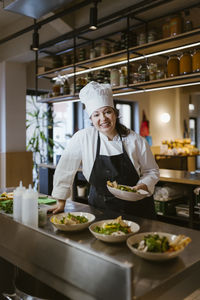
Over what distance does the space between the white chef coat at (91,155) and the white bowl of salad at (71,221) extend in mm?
368

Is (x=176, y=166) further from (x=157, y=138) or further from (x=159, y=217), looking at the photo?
(x=159, y=217)

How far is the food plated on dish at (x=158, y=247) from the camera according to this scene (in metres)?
1.18

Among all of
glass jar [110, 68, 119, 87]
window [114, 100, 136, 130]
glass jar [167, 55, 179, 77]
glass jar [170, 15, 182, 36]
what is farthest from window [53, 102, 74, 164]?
glass jar [170, 15, 182, 36]

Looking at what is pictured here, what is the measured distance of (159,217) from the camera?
3486 millimetres

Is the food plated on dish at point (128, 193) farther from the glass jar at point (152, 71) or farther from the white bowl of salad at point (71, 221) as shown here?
the glass jar at point (152, 71)

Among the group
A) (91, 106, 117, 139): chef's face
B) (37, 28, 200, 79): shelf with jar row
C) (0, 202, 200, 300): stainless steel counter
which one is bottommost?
(0, 202, 200, 300): stainless steel counter

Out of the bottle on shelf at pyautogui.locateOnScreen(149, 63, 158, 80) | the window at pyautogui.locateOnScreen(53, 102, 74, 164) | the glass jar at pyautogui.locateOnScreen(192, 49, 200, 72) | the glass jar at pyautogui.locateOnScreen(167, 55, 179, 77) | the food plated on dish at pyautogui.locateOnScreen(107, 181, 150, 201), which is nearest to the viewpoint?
the food plated on dish at pyautogui.locateOnScreen(107, 181, 150, 201)

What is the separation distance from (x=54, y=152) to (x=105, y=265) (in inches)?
222

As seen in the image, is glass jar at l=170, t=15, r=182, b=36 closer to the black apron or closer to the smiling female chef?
the smiling female chef

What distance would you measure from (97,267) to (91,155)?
45.4 inches

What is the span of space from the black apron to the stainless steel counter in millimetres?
521

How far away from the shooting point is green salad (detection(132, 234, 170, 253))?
1230mm

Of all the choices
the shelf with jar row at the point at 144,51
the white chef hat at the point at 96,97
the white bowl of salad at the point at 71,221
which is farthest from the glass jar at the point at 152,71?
the white bowl of salad at the point at 71,221

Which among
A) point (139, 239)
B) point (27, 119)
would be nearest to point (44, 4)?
point (139, 239)
